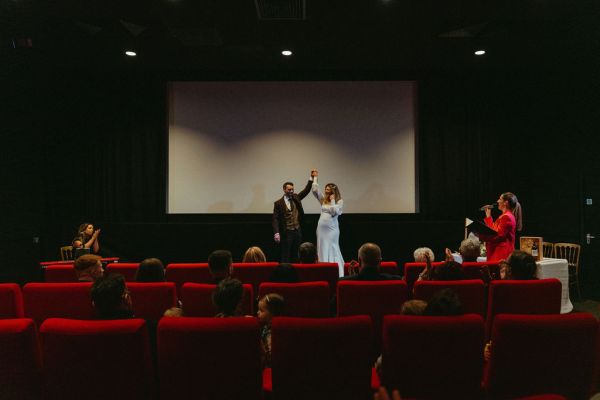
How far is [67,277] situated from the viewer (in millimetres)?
3613

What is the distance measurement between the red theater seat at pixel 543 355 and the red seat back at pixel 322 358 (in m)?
0.59

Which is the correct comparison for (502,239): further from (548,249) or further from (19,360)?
(19,360)

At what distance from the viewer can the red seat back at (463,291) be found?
2.70 metres

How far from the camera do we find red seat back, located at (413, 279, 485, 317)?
2.70 metres

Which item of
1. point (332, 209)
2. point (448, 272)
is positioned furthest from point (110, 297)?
point (332, 209)

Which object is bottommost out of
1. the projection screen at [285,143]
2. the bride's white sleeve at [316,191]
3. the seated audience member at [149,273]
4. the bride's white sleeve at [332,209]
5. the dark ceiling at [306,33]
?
the seated audience member at [149,273]

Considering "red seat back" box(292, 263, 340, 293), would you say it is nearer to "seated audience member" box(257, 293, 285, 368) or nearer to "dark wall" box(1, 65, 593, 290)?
"seated audience member" box(257, 293, 285, 368)

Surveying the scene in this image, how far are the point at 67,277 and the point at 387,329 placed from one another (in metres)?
3.04

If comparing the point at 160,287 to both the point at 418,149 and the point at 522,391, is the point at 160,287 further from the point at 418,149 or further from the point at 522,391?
the point at 418,149

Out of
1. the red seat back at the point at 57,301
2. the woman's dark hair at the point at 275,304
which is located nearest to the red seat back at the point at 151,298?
the red seat back at the point at 57,301

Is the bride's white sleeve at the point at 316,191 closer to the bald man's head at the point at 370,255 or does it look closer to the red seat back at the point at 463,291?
the bald man's head at the point at 370,255

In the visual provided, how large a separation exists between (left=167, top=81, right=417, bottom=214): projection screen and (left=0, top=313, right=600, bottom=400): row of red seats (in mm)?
5676

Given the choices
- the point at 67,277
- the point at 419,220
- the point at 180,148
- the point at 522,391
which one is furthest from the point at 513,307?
the point at 180,148

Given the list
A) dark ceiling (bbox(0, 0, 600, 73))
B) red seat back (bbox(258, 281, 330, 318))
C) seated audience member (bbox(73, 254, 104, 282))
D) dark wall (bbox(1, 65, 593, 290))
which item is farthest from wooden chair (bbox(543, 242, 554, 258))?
seated audience member (bbox(73, 254, 104, 282))
